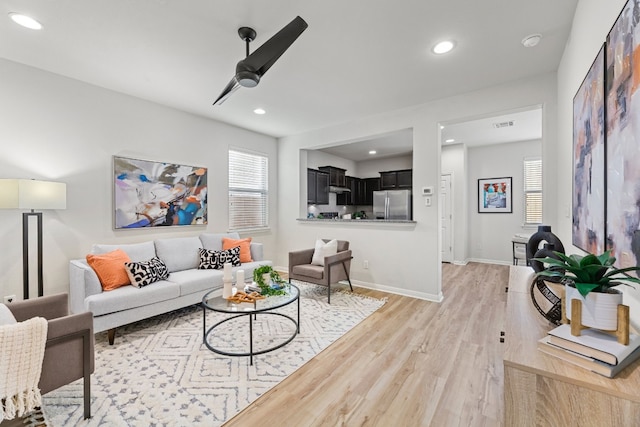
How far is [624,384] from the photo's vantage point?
77 centimetres

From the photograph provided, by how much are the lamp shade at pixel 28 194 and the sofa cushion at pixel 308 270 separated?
272cm

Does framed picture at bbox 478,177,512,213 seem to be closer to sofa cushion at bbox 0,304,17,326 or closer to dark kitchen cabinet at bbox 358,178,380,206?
dark kitchen cabinet at bbox 358,178,380,206

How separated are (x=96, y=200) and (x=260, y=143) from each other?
2754mm

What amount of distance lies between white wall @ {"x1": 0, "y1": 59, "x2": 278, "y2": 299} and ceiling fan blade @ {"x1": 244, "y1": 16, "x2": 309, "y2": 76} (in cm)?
243

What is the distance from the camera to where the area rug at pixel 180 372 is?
1.77 m

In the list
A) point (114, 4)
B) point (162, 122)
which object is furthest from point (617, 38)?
point (162, 122)

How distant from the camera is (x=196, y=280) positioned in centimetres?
327

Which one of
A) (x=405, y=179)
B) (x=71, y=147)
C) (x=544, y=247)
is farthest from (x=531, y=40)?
(x=71, y=147)

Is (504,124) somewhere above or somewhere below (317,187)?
above

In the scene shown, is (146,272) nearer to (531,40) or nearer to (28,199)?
(28,199)

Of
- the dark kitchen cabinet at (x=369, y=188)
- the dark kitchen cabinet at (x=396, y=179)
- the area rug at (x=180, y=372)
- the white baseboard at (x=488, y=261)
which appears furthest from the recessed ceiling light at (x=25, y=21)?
the white baseboard at (x=488, y=261)

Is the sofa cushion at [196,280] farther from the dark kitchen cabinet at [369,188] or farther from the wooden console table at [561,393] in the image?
the dark kitchen cabinet at [369,188]

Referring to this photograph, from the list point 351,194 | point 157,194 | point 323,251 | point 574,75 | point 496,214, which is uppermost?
point 574,75

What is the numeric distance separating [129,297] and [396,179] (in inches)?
231
